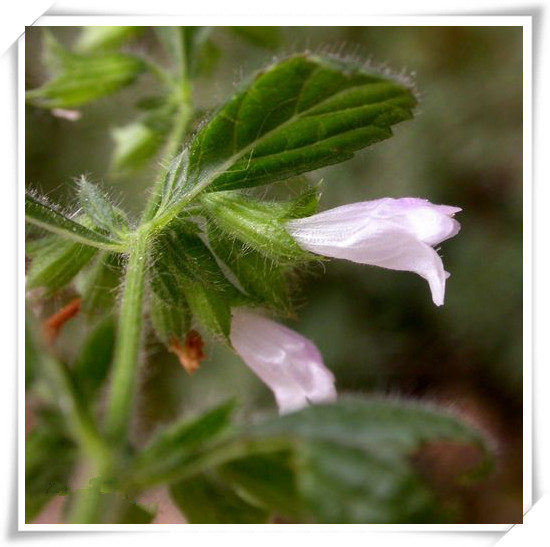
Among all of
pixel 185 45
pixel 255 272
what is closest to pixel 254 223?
pixel 255 272

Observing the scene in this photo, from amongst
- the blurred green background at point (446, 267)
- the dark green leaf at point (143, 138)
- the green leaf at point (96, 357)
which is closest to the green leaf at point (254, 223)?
the green leaf at point (96, 357)

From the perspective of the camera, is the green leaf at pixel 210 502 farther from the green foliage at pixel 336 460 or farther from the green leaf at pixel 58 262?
the green leaf at pixel 58 262

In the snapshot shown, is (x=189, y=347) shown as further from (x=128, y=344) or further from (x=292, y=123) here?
(x=292, y=123)

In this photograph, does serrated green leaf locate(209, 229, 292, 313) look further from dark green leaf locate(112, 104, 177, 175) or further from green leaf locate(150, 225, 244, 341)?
dark green leaf locate(112, 104, 177, 175)
